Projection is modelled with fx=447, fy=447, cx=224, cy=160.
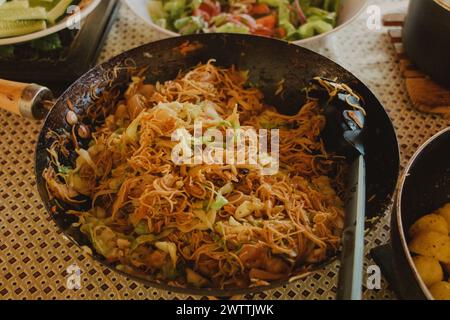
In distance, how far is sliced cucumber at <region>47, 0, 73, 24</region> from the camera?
54.9 inches

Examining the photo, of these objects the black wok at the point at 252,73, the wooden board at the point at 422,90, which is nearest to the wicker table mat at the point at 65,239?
A: the wooden board at the point at 422,90

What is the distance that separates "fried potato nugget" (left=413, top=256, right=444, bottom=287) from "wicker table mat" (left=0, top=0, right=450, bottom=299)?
0.11 m

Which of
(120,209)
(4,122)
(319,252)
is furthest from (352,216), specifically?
(4,122)

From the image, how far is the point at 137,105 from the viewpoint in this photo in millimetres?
1190

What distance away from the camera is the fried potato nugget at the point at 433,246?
0.92 m

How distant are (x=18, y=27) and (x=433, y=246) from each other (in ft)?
4.20

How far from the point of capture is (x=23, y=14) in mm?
1356

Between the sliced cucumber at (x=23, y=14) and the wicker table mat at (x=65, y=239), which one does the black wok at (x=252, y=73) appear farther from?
the sliced cucumber at (x=23, y=14)

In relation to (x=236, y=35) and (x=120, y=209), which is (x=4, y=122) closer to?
(x=120, y=209)

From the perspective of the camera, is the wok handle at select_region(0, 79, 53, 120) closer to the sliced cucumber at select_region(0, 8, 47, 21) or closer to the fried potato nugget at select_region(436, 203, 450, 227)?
the sliced cucumber at select_region(0, 8, 47, 21)

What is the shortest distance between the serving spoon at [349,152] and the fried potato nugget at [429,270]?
0.17 meters

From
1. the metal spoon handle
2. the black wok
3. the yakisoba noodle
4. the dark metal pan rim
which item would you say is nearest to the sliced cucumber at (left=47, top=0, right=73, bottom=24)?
the black wok

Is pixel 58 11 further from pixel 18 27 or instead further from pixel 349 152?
pixel 349 152

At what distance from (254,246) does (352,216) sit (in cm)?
20
